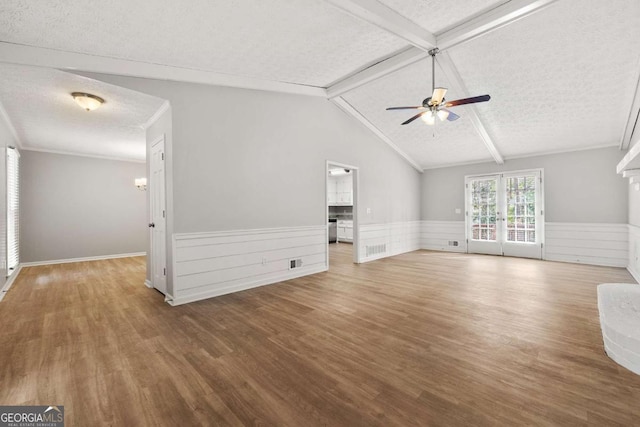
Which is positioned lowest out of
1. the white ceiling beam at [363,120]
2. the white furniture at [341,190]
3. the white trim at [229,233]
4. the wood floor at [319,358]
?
the wood floor at [319,358]

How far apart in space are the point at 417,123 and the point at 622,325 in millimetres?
5402

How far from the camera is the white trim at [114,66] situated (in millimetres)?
2629

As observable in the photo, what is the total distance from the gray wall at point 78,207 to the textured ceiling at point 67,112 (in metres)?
0.54

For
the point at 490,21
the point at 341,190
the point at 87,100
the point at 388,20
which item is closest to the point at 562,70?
the point at 490,21

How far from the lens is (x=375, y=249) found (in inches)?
267

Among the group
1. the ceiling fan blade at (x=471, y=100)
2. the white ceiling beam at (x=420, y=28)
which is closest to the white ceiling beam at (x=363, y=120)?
the white ceiling beam at (x=420, y=28)

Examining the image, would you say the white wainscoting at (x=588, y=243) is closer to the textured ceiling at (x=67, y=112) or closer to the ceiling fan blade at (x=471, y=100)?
the ceiling fan blade at (x=471, y=100)

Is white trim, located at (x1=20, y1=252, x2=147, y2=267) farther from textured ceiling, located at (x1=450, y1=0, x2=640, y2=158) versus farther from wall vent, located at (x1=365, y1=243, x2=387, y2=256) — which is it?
textured ceiling, located at (x1=450, y1=0, x2=640, y2=158)

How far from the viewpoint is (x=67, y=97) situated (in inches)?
138

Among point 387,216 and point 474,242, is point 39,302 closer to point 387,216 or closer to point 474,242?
point 387,216

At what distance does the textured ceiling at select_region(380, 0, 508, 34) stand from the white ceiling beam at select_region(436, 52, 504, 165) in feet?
1.86

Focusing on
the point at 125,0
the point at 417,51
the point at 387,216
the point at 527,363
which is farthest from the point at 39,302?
the point at 387,216

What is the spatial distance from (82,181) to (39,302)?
4.02m

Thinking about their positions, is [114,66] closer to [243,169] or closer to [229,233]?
[243,169]
